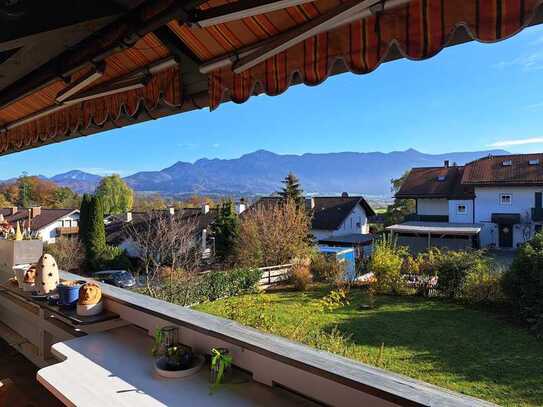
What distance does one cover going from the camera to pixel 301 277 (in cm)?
1042

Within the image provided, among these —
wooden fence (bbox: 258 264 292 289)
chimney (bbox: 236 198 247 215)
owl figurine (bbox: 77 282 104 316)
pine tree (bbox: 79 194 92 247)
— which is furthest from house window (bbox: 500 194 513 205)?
pine tree (bbox: 79 194 92 247)

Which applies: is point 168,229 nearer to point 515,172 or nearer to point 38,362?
point 38,362

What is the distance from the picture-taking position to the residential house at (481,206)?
15.9 metres

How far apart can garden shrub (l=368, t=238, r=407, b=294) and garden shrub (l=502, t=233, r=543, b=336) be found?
7.67 ft

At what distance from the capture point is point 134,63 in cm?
196

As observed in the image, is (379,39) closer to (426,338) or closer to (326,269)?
(426,338)

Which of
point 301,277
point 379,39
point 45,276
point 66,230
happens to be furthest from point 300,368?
point 66,230

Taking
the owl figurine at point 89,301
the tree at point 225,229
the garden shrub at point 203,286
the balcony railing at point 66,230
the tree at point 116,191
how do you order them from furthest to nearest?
1. the tree at point 116,191
2. the balcony railing at point 66,230
3. the tree at point 225,229
4. the garden shrub at point 203,286
5. the owl figurine at point 89,301

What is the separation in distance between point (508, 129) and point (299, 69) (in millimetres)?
19709

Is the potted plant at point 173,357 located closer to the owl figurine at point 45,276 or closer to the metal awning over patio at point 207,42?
the metal awning over patio at point 207,42

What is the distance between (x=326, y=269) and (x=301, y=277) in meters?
1.04

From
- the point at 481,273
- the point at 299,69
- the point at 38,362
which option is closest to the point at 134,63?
the point at 299,69

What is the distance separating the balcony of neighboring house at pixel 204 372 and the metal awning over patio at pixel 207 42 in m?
0.92

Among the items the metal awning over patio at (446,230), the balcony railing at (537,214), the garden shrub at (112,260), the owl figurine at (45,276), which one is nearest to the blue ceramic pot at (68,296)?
the owl figurine at (45,276)
